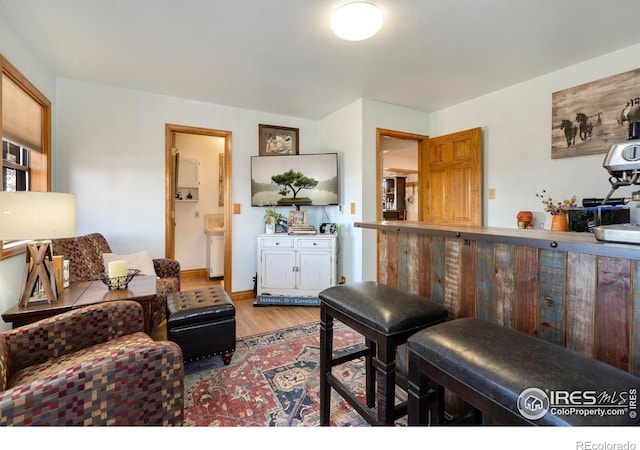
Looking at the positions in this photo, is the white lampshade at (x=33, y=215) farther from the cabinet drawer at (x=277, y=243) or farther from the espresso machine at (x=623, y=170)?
the espresso machine at (x=623, y=170)

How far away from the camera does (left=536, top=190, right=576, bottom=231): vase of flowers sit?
8.13 feet

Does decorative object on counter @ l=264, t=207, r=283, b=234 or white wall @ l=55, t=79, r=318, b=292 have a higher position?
white wall @ l=55, t=79, r=318, b=292

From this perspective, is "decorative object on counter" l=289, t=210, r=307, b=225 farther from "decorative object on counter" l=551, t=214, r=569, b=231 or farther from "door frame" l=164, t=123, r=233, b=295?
"decorative object on counter" l=551, t=214, r=569, b=231

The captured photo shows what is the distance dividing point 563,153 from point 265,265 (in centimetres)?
332

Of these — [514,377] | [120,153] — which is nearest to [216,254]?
[120,153]

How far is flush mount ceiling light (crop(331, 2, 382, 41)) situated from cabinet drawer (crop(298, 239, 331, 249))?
7.03ft

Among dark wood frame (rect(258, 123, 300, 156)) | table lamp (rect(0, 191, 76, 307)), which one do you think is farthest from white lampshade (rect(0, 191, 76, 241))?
dark wood frame (rect(258, 123, 300, 156))

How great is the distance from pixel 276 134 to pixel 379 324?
11.3ft

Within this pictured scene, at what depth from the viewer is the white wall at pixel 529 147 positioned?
2.53 meters

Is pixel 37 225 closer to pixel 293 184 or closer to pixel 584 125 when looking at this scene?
pixel 293 184

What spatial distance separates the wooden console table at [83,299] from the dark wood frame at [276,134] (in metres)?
2.34

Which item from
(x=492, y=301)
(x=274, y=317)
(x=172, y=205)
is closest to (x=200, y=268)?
(x=172, y=205)

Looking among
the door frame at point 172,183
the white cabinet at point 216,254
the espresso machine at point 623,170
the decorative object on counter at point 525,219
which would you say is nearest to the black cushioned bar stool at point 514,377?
the espresso machine at point 623,170

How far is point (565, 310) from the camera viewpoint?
0.99 m
